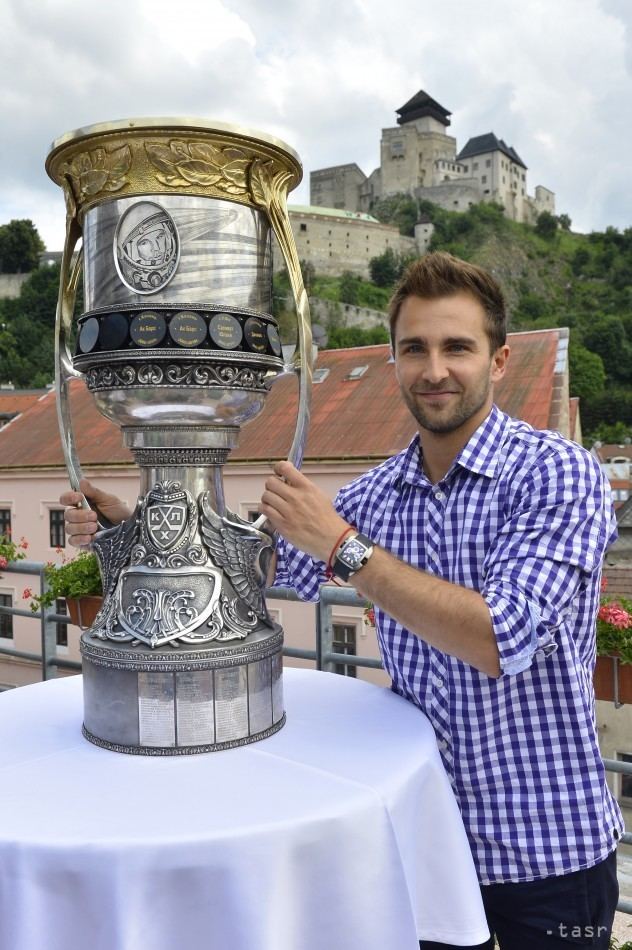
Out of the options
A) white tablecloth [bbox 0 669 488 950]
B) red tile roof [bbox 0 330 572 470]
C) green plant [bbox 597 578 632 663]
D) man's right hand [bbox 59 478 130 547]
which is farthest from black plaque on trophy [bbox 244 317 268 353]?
red tile roof [bbox 0 330 572 470]

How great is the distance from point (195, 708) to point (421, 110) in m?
92.1

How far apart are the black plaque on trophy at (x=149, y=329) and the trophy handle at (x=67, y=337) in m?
0.28

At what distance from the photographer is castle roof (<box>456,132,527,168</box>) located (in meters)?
82.1

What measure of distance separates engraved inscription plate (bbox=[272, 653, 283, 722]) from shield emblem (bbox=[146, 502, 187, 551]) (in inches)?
12.0

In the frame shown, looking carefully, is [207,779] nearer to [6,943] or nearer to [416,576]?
[6,943]

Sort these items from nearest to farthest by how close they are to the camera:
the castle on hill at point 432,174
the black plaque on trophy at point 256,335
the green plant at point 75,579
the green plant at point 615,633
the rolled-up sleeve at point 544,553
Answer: the rolled-up sleeve at point 544,553 → the black plaque on trophy at point 256,335 → the green plant at point 615,633 → the green plant at point 75,579 → the castle on hill at point 432,174

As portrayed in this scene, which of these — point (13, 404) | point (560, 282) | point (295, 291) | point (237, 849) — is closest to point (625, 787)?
point (295, 291)

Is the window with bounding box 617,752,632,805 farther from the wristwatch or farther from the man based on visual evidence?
the wristwatch

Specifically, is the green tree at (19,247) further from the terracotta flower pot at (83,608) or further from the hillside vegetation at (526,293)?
the terracotta flower pot at (83,608)

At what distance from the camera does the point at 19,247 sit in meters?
63.3

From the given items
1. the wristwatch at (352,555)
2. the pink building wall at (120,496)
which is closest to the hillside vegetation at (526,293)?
the pink building wall at (120,496)

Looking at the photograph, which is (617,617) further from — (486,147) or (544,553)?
(486,147)

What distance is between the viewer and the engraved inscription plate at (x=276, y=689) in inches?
62.4

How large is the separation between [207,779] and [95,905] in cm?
28
